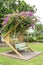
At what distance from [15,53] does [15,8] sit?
17.6 ft

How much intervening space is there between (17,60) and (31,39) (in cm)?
745

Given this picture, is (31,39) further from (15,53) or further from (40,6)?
(15,53)

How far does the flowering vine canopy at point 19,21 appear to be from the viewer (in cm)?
816

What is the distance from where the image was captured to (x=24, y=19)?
8.52 m

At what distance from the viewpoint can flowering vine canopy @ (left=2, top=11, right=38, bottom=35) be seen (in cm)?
816

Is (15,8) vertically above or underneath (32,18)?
above

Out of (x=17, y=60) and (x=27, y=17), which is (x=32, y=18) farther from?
(x=17, y=60)

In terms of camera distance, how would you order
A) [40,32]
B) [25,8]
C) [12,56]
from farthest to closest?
[40,32]
[25,8]
[12,56]

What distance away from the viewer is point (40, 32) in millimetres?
16859

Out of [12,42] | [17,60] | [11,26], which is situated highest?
[11,26]

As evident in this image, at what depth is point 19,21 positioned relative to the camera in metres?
8.38

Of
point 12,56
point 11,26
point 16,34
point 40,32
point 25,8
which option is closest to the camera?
point 12,56

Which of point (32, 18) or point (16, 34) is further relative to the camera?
point (16, 34)

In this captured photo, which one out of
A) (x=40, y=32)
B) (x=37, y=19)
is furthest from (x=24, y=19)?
(x=40, y=32)
